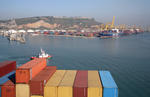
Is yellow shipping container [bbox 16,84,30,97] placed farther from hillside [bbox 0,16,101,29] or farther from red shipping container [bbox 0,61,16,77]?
hillside [bbox 0,16,101,29]

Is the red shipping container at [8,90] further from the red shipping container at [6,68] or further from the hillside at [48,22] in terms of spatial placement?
the hillside at [48,22]

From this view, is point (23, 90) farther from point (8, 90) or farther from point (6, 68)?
point (6, 68)

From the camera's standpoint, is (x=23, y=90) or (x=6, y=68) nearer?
(x=23, y=90)

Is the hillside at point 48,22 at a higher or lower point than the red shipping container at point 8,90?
higher

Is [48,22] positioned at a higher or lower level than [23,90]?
higher

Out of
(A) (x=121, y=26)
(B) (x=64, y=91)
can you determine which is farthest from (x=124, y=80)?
(A) (x=121, y=26)

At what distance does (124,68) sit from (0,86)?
860 centimetres

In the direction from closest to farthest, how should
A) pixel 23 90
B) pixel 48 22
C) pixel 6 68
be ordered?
1. pixel 23 90
2. pixel 6 68
3. pixel 48 22

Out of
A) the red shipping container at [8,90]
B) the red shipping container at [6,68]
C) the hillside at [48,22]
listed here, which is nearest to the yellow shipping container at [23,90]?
the red shipping container at [8,90]

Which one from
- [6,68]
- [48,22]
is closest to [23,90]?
[6,68]

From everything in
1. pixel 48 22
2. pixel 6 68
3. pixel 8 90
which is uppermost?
pixel 48 22

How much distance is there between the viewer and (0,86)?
4.96 meters

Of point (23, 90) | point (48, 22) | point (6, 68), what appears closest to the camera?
point (23, 90)

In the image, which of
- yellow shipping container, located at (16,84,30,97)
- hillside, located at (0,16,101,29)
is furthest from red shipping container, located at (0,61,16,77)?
hillside, located at (0,16,101,29)
